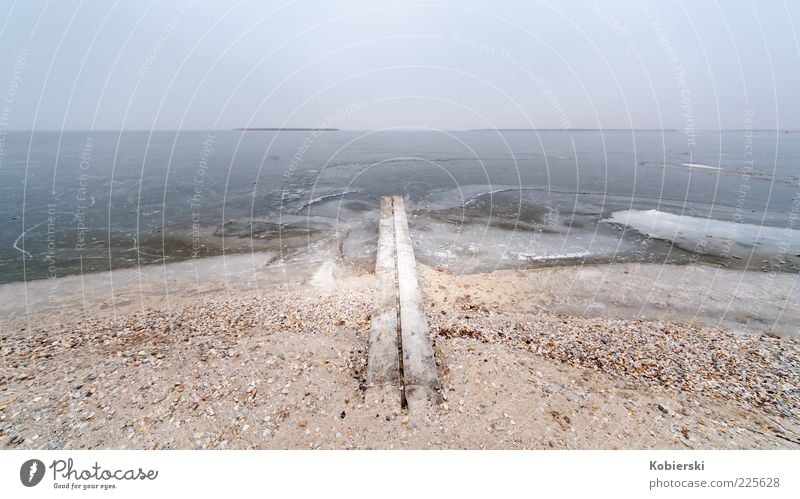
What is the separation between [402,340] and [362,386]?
1.55m

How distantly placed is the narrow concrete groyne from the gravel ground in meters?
0.32

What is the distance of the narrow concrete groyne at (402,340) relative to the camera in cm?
618

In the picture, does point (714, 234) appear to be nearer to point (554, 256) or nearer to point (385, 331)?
point (554, 256)

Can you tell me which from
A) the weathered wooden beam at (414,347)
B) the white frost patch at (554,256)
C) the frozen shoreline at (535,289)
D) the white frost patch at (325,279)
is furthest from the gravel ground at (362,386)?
the white frost patch at (554,256)

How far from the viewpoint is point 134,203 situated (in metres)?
24.7

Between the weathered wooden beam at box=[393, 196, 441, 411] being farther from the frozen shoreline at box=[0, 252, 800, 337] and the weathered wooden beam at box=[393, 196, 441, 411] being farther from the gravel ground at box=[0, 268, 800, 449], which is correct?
the frozen shoreline at box=[0, 252, 800, 337]

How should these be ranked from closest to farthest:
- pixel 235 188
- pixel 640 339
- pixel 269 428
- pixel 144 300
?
pixel 269 428 → pixel 640 339 → pixel 144 300 → pixel 235 188

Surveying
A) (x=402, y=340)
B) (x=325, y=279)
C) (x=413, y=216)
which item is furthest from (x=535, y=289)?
(x=413, y=216)

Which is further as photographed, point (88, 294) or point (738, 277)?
point (738, 277)

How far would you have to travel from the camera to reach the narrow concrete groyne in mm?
6184

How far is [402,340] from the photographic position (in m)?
7.53

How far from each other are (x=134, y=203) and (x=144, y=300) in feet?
60.5
